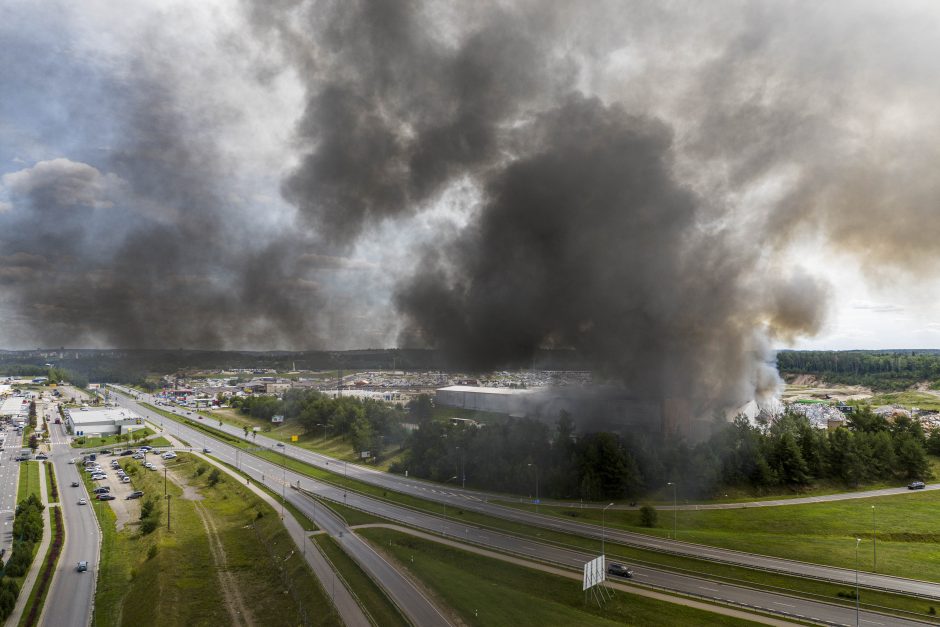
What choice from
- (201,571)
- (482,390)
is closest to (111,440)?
(482,390)

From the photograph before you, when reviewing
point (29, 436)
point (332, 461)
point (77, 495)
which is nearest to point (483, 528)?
point (332, 461)

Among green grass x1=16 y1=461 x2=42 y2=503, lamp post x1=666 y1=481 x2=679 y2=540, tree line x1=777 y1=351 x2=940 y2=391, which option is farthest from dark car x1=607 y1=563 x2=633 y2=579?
tree line x1=777 y1=351 x2=940 y2=391

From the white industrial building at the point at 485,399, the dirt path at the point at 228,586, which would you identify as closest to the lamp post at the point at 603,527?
the dirt path at the point at 228,586

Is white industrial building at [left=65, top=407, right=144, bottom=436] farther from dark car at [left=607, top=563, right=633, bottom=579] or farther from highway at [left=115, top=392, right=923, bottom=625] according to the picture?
dark car at [left=607, top=563, right=633, bottom=579]

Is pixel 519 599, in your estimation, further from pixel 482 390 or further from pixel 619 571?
pixel 482 390

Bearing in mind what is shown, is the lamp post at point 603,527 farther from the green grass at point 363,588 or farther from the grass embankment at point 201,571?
the grass embankment at point 201,571

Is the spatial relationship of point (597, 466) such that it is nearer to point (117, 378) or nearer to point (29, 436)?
point (117, 378)
